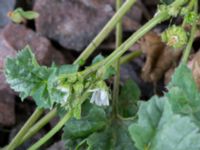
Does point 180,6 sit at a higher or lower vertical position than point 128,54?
higher

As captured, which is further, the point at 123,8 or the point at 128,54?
the point at 128,54

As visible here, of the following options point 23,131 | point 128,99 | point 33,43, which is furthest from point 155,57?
point 23,131

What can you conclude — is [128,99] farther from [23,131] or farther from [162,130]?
[162,130]

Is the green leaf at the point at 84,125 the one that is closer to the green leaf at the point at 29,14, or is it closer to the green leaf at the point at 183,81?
the green leaf at the point at 183,81

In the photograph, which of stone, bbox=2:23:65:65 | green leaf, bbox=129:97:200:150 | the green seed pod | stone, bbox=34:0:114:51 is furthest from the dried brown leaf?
green leaf, bbox=129:97:200:150

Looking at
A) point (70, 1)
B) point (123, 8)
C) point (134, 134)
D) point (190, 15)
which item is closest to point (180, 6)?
point (190, 15)

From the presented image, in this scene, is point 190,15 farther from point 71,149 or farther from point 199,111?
point 71,149

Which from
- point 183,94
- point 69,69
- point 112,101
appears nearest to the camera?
point 183,94
